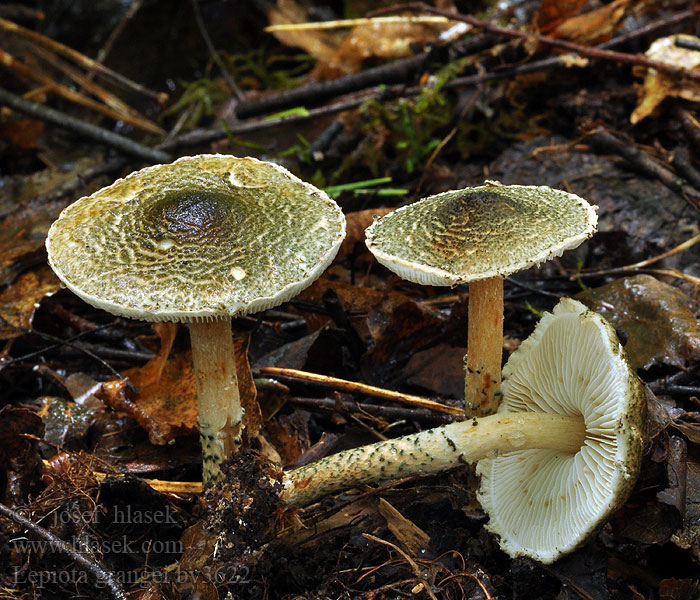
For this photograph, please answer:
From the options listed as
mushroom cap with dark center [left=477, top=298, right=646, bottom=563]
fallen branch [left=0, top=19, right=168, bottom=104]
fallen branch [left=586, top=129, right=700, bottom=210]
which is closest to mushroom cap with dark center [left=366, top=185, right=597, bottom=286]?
mushroom cap with dark center [left=477, top=298, right=646, bottom=563]

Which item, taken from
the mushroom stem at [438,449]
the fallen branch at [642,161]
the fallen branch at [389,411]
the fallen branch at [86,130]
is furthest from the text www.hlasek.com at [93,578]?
the fallen branch at [642,161]

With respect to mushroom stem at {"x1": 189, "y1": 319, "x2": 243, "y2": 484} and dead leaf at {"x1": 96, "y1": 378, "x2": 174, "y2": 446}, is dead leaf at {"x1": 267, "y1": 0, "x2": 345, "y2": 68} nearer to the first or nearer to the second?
dead leaf at {"x1": 96, "y1": 378, "x2": 174, "y2": 446}

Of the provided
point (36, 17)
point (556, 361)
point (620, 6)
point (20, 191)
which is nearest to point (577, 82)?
point (620, 6)

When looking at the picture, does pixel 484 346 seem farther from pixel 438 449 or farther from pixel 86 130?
pixel 86 130

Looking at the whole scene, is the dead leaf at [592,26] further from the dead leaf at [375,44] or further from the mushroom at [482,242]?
the mushroom at [482,242]

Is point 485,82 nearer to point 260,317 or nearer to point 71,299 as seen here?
point 260,317
